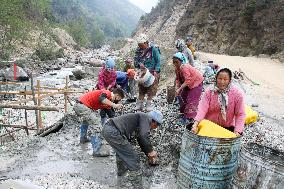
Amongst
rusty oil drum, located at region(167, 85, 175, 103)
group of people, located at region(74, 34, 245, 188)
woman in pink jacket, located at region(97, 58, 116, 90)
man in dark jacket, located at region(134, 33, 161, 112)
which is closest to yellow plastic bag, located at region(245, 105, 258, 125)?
group of people, located at region(74, 34, 245, 188)

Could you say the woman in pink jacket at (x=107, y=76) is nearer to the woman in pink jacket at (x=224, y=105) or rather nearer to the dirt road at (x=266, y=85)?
the woman in pink jacket at (x=224, y=105)

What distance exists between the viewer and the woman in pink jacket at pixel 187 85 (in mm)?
6020

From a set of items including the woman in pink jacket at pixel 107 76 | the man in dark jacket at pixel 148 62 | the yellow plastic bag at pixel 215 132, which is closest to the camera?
the yellow plastic bag at pixel 215 132

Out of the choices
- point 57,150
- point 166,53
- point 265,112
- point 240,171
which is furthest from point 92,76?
point 240,171

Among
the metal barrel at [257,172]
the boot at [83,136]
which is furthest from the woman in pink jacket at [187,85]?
the metal barrel at [257,172]

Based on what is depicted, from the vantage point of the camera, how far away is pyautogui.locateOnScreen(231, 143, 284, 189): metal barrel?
354cm

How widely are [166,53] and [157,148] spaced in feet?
53.1

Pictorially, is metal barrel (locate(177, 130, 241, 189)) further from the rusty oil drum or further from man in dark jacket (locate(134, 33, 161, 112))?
the rusty oil drum

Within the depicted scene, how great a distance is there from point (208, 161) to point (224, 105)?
0.71 m

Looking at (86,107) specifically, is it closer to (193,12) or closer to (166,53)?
(166,53)

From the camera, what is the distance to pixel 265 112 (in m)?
9.73

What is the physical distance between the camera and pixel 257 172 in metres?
3.69

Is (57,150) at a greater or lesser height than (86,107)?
lesser

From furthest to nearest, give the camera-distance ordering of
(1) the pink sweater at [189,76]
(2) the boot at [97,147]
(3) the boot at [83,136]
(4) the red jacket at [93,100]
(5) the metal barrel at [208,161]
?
(3) the boot at [83,136] < (2) the boot at [97,147] < (4) the red jacket at [93,100] < (1) the pink sweater at [189,76] < (5) the metal barrel at [208,161]
